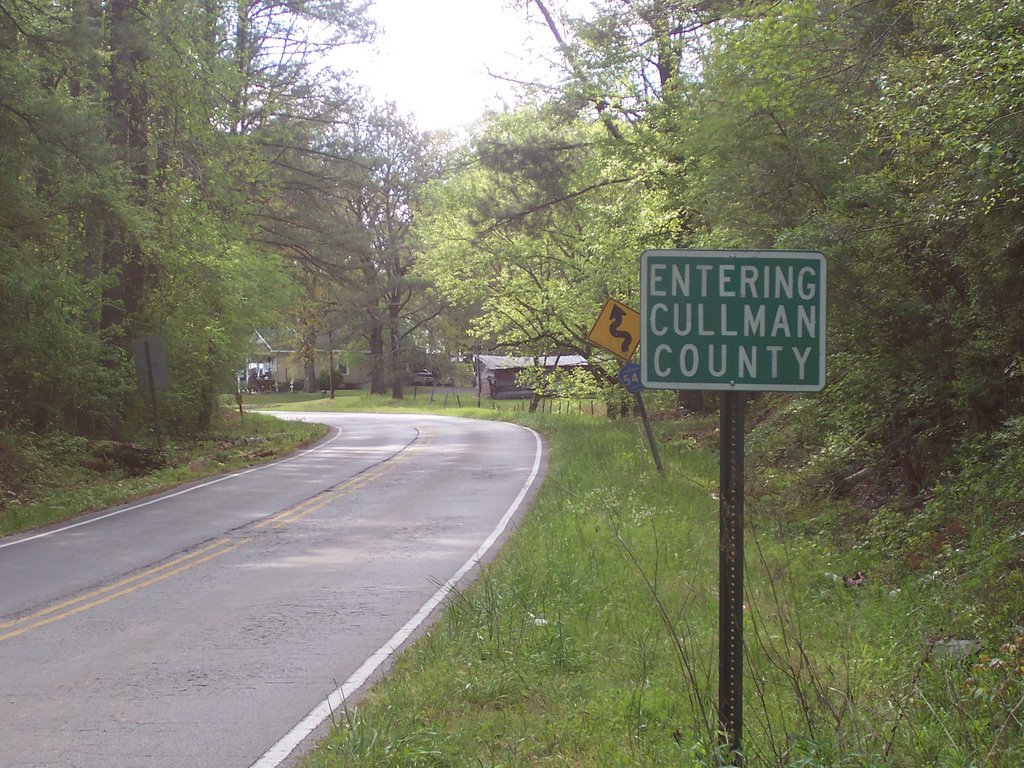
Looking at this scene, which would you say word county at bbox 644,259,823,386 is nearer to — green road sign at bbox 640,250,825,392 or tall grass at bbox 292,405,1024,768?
green road sign at bbox 640,250,825,392

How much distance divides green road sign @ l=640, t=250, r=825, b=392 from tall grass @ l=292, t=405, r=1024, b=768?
123cm

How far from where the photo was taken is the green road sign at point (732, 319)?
3.96 meters

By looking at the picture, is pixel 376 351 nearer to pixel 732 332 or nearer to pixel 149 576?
pixel 149 576

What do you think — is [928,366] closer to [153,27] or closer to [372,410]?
[153,27]

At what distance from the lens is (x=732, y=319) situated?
3.99 meters

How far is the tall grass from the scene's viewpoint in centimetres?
462

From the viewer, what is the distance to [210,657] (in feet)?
25.1

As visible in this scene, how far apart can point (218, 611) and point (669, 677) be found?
184 inches

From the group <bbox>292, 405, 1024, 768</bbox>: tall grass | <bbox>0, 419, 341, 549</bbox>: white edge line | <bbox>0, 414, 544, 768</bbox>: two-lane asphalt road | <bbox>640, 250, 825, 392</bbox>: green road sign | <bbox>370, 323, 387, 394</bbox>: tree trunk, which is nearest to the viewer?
<bbox>640, 250, 825, 392</bbox>: green road sign

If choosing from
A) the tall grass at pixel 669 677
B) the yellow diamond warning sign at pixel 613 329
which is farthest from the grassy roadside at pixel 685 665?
the yellow diamond warning sign at pixel 613 329

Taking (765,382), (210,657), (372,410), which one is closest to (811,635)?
(765,382)

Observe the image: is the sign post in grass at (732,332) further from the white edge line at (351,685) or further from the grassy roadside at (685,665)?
the white edge line at (351,685)

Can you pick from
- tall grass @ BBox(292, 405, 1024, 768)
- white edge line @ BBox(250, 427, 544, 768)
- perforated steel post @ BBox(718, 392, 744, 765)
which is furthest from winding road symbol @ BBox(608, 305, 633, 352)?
perforated steel post @ BBox(718, 392, 744, 765)

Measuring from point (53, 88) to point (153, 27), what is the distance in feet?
7.89
